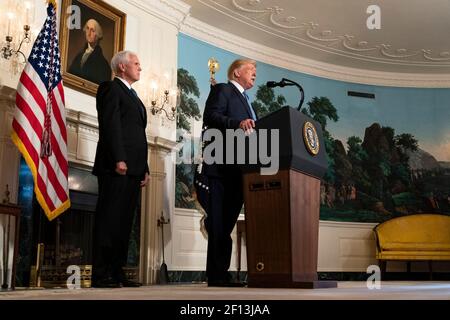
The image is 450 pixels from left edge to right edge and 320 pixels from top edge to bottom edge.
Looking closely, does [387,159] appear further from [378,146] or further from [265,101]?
[265,101]

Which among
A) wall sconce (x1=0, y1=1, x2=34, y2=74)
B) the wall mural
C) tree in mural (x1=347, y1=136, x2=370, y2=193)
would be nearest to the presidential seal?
wall sconce (x1=0, y1=1, x2=34, y2=74)

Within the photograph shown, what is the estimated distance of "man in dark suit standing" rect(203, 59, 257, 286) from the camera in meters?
3.89

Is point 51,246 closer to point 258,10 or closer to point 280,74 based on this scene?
point 258,10

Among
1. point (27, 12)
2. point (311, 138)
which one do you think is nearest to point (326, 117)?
point (27, 12)

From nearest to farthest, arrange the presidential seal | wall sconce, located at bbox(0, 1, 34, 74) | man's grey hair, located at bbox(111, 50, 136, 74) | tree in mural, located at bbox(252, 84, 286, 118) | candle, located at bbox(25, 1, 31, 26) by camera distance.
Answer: the presidential seal < man's grey hair, located at bbox(111, 50, 136, 74) < wall sconce, located at bbox(0, 1, 34, 74) < candle, located at bbox(25, 1, 31, 26) < tree in mural, located at bbox(252, 84, 286, 118)

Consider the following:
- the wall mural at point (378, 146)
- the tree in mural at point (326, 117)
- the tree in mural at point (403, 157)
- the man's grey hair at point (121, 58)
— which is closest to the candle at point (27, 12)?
the man's grey hair at point (121, 58)

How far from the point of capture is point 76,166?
19.6 feet

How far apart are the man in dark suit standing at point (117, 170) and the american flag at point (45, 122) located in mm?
922

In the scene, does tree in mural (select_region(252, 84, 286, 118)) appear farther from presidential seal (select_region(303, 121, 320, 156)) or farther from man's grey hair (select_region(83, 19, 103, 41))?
presidential seal (select_region(303, 121, 320, 156))

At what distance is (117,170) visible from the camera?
3.86m

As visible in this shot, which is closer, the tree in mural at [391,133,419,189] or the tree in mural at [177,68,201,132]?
the tree in mural at [177,68,201,132]

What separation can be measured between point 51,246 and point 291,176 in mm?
3095

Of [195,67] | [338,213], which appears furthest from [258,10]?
[338,213]

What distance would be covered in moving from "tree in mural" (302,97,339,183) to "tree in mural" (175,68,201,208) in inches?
95.1
